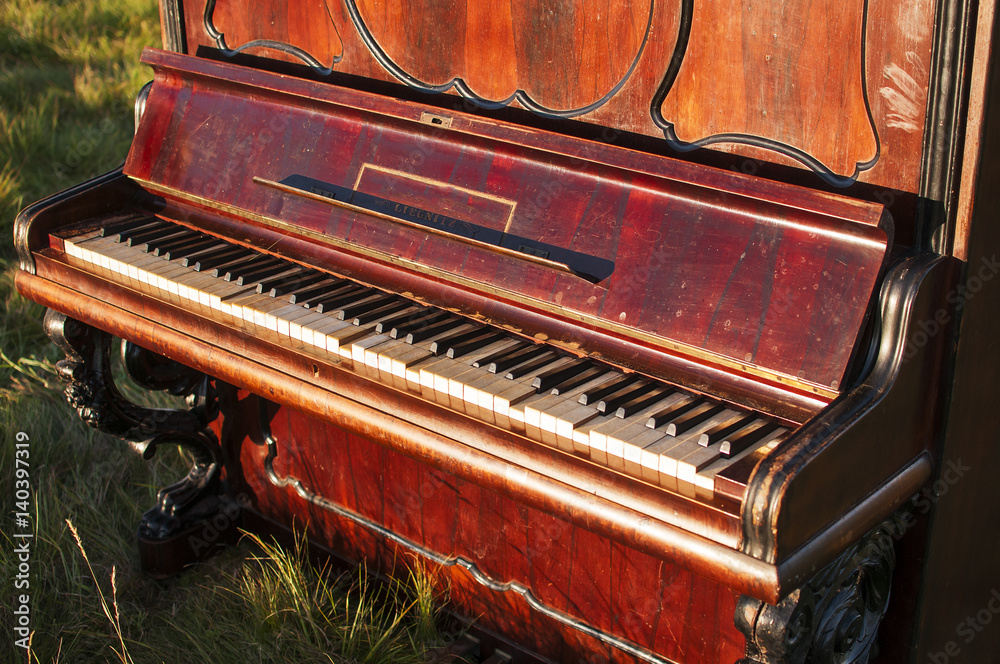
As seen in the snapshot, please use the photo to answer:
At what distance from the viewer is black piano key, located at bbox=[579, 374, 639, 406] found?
1645 mm

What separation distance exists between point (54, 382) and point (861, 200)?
3269 millimetres

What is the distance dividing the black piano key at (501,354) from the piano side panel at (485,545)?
1.09 feet

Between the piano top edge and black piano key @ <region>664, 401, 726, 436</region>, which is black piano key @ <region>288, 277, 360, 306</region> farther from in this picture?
black piano key @ <region>664, 401, 726, 436</region>

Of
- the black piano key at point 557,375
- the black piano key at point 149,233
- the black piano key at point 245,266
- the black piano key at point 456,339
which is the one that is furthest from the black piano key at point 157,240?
the black piano key at point 557,375

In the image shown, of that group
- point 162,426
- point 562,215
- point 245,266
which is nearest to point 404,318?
point 562,215

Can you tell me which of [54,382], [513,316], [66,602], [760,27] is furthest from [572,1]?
[54,382]

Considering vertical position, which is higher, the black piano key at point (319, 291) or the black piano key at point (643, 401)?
the black piano key at point (319, 291)

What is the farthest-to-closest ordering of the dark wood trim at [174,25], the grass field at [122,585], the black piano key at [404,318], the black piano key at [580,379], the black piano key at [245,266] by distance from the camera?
the dark wood trim at [174,25] → the grass field at [122,585] → the black piano key at [245,266] → the black piano key at [404,318] → the black piano key at [580,379]

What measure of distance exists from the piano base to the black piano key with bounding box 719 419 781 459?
0.63 feet

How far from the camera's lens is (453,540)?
2.53 meters

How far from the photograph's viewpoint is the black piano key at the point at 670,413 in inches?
61.6

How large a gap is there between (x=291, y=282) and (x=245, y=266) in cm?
16

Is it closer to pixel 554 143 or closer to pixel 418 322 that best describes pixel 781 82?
pixel 554 143

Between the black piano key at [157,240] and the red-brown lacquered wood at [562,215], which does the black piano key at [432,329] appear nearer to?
the red-brown lacquered wood at [562,215]
